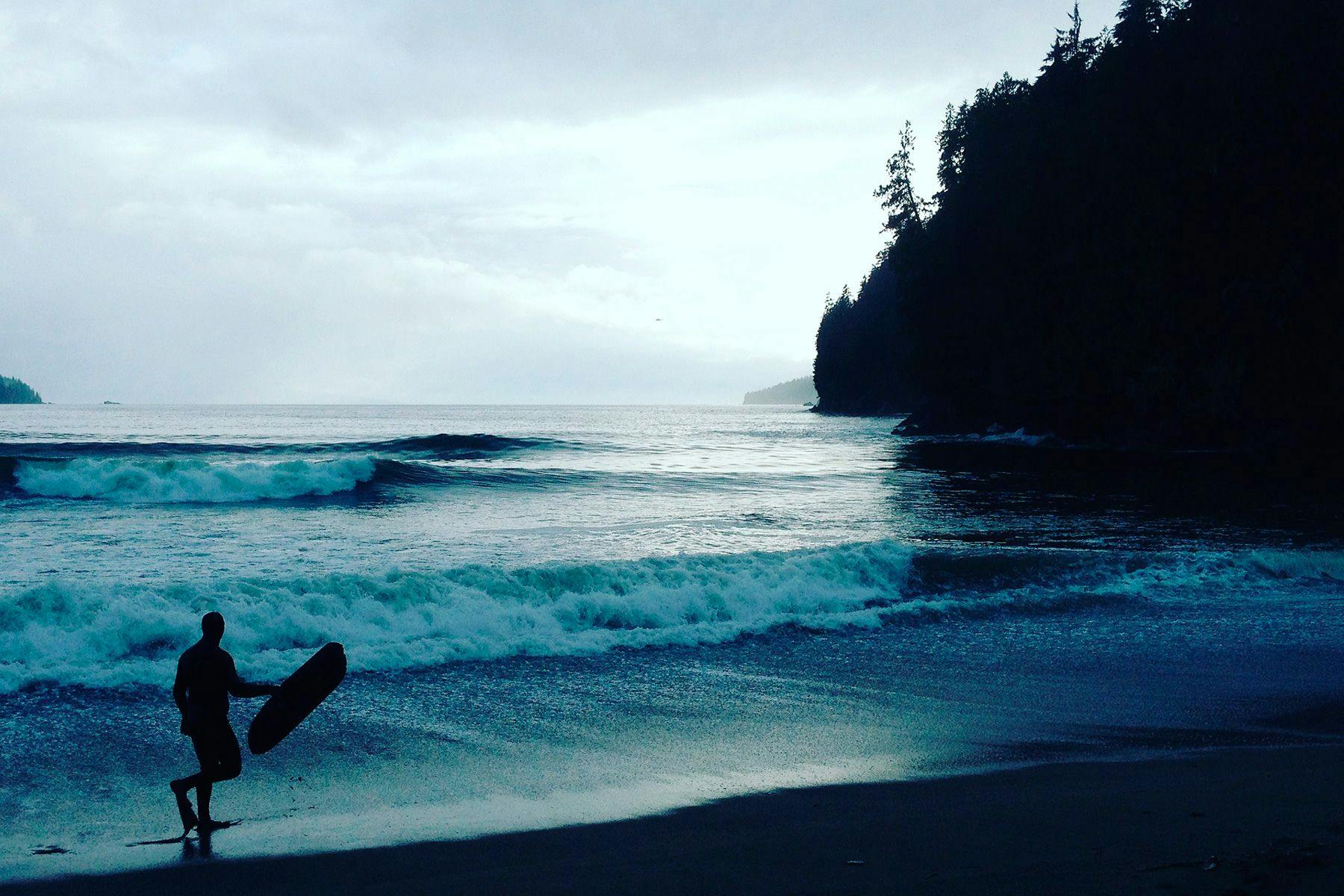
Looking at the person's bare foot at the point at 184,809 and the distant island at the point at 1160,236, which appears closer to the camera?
the person's bare foot at the point at 184,809

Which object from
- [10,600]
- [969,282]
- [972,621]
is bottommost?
[972,621]

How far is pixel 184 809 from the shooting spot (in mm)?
5227

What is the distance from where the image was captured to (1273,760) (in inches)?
249

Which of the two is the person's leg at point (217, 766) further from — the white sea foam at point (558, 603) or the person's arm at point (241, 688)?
the white sea foam at point (558, 603)

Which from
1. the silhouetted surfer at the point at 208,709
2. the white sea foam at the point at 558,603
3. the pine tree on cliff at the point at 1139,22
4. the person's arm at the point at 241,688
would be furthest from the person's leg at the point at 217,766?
the pine tree on cliff at the point at 1139,22

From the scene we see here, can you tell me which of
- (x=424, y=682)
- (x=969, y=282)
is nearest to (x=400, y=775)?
(x=424, y=682)

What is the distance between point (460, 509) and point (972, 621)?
1457cm

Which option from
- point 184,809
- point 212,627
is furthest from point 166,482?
point 184,809

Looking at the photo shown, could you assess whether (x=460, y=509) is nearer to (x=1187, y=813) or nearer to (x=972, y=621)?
(x=972, y=621)

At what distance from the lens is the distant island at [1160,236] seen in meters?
32.1

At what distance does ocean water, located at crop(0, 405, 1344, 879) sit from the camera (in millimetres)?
6098

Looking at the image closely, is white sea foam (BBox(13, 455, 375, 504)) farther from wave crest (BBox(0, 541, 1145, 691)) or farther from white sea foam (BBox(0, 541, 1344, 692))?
white sea foam (BBox(0, 541, 1344, 692))

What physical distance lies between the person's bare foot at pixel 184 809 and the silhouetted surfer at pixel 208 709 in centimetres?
3

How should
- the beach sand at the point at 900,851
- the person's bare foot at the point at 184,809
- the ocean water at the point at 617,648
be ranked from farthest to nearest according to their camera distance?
1. the ocean water at the point at 617,648
2. the person's bare foot at the point at 184,809
3. the beach sand at the point at 900,851
